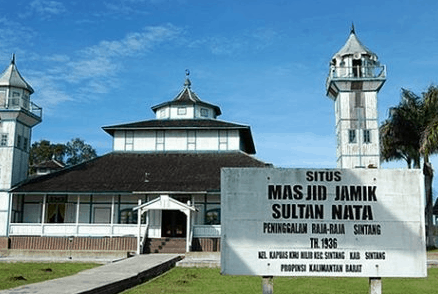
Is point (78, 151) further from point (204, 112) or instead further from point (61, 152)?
point (204, 112)

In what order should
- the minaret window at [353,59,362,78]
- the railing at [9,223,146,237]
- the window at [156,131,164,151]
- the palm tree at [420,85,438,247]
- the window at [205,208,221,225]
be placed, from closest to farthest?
the railing at [9,223,146,237] < the palm tree at [420,85,438,247] < the window at [205,208,221,225] < the window at [156,131,164,151] < the minaret window at [353,59,362,78]

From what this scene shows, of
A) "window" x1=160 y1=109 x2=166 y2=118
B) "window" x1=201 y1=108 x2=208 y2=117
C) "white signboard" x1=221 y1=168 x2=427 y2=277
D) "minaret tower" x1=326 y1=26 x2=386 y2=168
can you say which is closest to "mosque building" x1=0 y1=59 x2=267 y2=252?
"window" x1=201 y1=108 x2=208 y2=117

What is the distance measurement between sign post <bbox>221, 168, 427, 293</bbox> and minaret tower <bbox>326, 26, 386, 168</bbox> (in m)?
31.8

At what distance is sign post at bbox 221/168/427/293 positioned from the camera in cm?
905

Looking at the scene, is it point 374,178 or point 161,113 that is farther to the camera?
point 161,113

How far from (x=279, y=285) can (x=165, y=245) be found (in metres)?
17.3

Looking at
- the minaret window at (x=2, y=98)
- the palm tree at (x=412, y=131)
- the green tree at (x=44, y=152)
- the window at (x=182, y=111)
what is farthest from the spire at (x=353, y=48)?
the green tree at (x=44, y=152)

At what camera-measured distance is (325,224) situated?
30.0ft

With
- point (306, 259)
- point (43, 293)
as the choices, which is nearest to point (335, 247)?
point (306, 259)

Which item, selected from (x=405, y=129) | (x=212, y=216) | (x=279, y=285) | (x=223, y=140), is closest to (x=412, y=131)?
(x=405, y=129)

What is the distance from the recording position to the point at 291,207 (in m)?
9.18

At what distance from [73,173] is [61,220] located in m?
3.27

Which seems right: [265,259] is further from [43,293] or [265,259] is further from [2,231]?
[2,231]

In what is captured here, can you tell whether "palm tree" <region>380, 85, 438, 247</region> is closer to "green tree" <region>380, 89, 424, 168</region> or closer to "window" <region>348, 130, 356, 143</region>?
"green tree" <region>380, 89, 424, 168</region>
